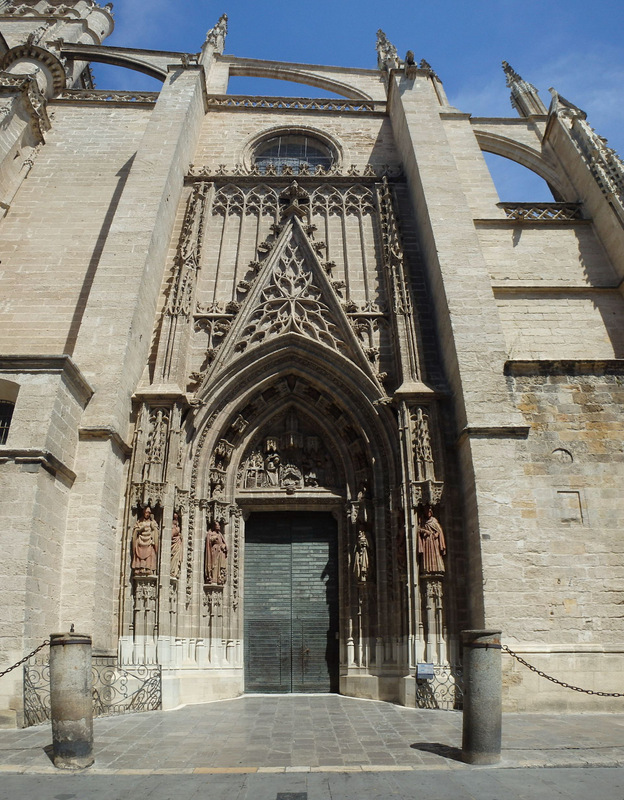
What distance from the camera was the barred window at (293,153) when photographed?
15.7 m

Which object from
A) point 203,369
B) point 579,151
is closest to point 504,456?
point 203,369

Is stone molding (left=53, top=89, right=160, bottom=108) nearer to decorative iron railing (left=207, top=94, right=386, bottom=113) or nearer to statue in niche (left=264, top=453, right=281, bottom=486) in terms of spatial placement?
decorative iron railing (left=207, top=94, right=386, bottom=113)

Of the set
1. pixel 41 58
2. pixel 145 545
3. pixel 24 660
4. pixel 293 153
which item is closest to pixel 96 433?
pixel 145 545

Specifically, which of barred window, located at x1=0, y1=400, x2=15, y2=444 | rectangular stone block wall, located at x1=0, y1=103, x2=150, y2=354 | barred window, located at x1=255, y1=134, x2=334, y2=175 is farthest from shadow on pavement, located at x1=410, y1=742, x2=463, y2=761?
barred window, located at x1=255, y1=134, x2=334, y2=175

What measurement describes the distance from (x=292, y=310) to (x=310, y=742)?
7.69 metres

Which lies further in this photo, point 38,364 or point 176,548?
point 176,548

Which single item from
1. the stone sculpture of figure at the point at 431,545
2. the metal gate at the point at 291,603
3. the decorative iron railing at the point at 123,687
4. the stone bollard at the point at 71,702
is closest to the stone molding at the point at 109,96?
the metal gate at the point at 291,603

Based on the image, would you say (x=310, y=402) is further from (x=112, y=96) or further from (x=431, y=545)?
(x=112, y=96)

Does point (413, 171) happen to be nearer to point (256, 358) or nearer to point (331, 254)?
point (331, 254)

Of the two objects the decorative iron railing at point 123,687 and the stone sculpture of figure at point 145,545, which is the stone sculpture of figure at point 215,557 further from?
the decorative iron railing at point 123,687

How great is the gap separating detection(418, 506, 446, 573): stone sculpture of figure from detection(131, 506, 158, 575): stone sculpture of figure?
13.1ft

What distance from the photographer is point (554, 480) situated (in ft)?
27.9

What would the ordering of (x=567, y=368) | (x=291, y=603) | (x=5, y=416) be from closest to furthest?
(x=567, y=368) < (x=5, y=416) < (x=291, y=603)

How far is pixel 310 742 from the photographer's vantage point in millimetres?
5578
